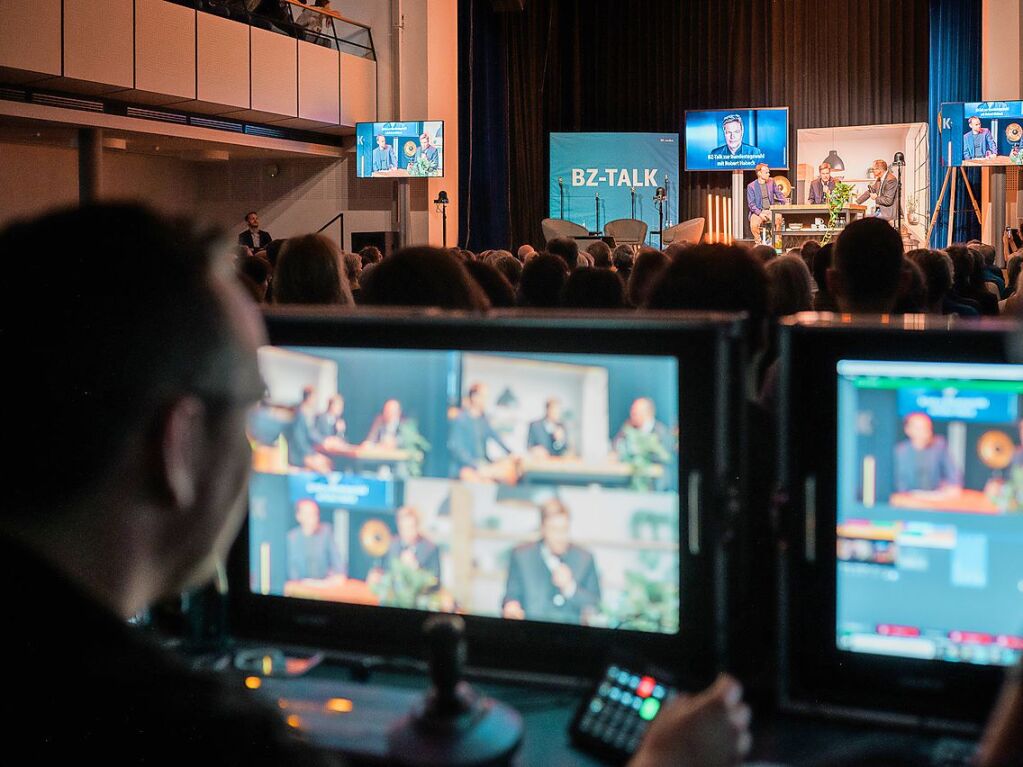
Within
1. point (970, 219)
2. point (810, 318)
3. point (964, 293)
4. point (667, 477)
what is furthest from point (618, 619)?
point (970, 219)

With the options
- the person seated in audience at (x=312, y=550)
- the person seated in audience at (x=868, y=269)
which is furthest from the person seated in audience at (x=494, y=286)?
the person seated in audience at (x=312, y=550)

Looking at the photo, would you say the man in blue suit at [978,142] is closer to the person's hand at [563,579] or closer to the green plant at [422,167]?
the green plant at [422,167]

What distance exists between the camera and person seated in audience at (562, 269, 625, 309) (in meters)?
3.93

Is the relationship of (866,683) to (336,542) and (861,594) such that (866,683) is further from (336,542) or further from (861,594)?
(336,542)

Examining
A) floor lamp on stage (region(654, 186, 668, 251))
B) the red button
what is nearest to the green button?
the red button

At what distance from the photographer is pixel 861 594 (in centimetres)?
127

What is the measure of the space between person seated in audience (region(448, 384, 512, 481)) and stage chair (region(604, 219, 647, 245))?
1263cm

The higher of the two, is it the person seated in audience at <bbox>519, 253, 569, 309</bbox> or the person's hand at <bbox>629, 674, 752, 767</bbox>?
the person seated in audience at <bbox>519, 253, 569, 309</bbox>

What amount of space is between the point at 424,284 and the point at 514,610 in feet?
3.79

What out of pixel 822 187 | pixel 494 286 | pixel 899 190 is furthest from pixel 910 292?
pixel 822 187

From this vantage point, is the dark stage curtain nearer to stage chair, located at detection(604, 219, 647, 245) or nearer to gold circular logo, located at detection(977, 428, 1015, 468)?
stage chair, located at detection(604, 219, 647, 245)

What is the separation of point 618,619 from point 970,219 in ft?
45.8

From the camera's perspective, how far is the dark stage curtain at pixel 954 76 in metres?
14.0

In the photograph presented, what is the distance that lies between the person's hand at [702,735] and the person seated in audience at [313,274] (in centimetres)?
277
